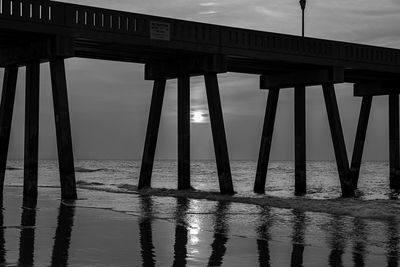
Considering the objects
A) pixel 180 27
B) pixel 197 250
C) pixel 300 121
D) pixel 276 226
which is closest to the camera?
pixel 197 250

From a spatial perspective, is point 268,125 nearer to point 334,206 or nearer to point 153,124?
point 153,124

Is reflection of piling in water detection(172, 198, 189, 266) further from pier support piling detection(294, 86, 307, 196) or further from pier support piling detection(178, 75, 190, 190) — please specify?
pier support piling detection(294, 86, 307, 196)

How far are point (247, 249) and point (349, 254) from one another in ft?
6.24

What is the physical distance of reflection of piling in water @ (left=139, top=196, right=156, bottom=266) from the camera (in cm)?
1132

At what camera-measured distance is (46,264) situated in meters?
10.6

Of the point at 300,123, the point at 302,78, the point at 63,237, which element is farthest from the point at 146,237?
the point at 300,123

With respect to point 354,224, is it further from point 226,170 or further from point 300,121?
point 300,121

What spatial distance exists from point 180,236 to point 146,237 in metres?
0.79

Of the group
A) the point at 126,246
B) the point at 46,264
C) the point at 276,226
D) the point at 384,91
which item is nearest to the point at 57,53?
the point at 276,226

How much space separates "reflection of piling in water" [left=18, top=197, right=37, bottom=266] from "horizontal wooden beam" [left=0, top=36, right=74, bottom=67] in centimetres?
636

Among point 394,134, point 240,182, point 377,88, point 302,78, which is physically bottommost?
point 240,182

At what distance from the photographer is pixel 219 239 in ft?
46.4

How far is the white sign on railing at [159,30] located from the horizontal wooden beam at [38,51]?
3.91 metres

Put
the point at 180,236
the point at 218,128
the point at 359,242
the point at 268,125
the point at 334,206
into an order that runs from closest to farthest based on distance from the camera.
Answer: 1. the point at 359,242
2. the point at 180,236
3. the point at 334,206
4. the point at 218,128
5. the point at 268,125
